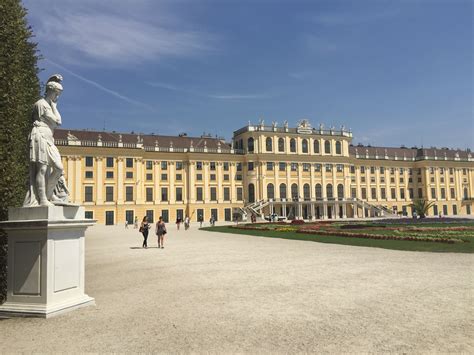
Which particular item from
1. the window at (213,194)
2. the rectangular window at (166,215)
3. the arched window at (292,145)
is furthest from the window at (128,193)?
the arched window at (292,145)

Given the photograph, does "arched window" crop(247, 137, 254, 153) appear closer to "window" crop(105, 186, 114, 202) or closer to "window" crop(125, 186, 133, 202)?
"window" crop(125, 186, 133, 202)

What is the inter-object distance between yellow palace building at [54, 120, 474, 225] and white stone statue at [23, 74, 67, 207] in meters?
53.5

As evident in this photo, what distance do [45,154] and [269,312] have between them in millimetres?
5707

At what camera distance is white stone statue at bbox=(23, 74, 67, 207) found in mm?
7852

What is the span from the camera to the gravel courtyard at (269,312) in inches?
228

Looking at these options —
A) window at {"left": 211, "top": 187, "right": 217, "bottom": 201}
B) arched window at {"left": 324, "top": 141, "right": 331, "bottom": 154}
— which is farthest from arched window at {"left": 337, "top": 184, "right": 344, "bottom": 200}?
window at {"left": 211, "top": 187, "right": 217, "bottom": 201}

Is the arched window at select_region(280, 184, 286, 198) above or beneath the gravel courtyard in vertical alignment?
above

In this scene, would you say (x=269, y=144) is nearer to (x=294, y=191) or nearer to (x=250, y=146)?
(x=250, y=146)

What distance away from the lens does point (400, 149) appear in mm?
90812

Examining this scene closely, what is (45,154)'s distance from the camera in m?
7.92

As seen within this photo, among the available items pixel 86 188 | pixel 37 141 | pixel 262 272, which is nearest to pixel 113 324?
pixel 37 141

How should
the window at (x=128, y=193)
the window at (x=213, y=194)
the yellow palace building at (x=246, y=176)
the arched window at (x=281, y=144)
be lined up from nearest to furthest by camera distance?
1. the yellow palace building at (x=246, y=176)
2. the window at (x=128, y=193)
3. the window at (x=213, y=194)
4. the arched window at (x=281, y=144)

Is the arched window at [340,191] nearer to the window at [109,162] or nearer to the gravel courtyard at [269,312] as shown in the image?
the window at [109,162]

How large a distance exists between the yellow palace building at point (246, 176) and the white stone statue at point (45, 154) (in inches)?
2104
